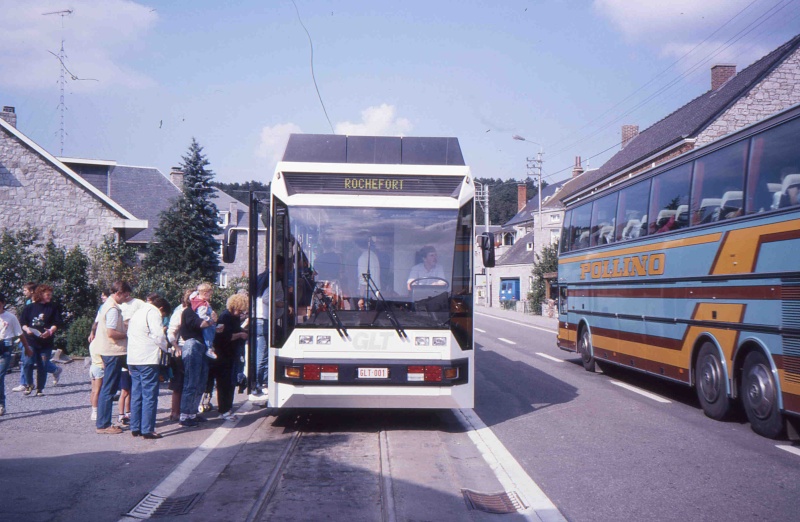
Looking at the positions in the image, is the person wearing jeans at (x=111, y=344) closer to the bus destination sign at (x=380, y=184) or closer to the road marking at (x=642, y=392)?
the bus destination sign at (x=380, y=184)

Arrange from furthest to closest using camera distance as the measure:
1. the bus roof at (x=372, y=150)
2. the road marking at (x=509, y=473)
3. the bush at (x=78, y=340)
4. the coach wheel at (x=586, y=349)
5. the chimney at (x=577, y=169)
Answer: the chimney at (x=577, y=169) → the bush at (x=78, y=340) → the coach wheel at (x=586, y=349) → the bus roof at (x=372, y=150) → the road marking at (x=509, y=473)

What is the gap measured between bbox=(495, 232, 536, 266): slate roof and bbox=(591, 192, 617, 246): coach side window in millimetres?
49451

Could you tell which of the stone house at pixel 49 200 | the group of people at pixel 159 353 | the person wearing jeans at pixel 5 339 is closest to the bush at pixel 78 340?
the stone house at pixel 49 200

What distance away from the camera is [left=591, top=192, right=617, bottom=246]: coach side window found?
14.5 metres

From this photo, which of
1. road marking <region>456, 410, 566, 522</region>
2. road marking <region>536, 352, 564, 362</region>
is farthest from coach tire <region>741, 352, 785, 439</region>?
road marking <region>536, 352, 564, 362</region>

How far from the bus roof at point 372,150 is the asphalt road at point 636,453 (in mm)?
3688

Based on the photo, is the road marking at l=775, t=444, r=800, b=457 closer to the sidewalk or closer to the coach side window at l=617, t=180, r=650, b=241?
the coach side window at l=617, t=180, r=650, b=241

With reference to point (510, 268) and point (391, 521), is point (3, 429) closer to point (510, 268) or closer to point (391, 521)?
point (391, 521)

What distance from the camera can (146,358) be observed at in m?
8.26

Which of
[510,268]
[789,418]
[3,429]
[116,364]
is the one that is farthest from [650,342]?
[510,268]

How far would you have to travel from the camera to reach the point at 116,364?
27.9ft

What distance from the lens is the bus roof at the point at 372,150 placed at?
358 inches

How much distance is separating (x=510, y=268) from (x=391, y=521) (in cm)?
6471

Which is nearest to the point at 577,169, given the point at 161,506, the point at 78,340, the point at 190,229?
the point at 190,229
